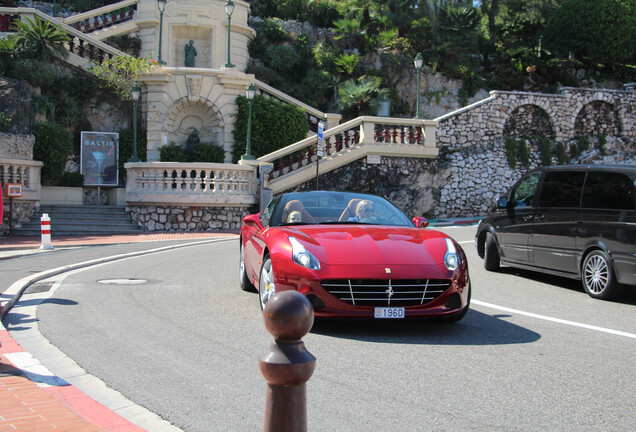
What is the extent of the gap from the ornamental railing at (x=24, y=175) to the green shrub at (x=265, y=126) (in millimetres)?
8808

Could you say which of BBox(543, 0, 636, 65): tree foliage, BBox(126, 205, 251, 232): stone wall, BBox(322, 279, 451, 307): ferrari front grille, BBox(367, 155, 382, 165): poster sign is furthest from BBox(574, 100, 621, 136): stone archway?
BBox(322, 279, 451, 307): ferrari front grille

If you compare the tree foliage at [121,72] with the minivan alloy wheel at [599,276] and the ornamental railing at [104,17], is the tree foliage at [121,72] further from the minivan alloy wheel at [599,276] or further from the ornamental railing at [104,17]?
the minivan alloy wheel at [599,276]

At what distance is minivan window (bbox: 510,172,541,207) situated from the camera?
10492 mm

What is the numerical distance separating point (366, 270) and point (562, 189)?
16.6ft

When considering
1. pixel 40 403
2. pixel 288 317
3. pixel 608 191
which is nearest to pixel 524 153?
pixel 608 191

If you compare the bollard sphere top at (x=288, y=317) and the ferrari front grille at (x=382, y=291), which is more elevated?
the bollard sphere top at (x=288, y=317)

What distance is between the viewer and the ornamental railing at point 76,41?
26631 mm

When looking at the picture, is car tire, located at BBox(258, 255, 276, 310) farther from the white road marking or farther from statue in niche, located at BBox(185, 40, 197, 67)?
statue in niche, located at BBox(185, 40, 197, 67)

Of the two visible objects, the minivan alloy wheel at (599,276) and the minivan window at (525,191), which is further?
the minivan window at (525,191)

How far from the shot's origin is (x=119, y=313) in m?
7.32

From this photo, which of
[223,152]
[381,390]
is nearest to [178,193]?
[223,152]

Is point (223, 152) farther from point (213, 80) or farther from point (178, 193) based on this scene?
point (178, 193)

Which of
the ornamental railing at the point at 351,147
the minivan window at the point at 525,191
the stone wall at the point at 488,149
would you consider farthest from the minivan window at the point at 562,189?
the stone wall at the point at 488,149

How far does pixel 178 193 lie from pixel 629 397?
1783 cm
